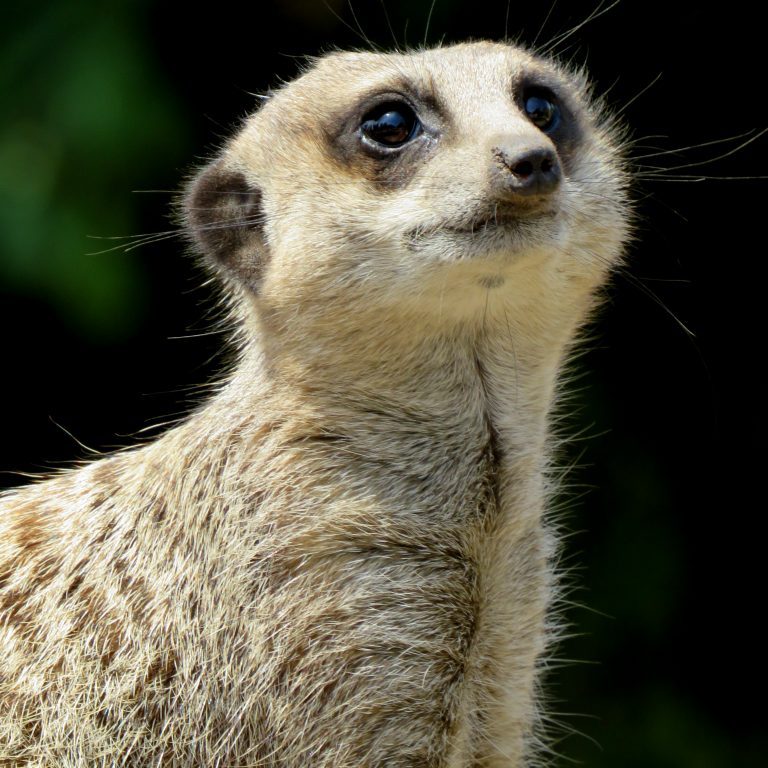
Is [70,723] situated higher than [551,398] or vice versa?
[551,398]

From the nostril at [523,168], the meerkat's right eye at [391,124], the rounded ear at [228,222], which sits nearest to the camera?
the nostril at [523,168]

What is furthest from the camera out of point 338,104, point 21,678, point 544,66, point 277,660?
point 544,66

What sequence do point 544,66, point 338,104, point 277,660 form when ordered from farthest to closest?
point 544,66
point 338,104
point 277,660

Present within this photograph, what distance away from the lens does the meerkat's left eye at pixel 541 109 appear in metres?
2.52

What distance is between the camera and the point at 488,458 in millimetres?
2316

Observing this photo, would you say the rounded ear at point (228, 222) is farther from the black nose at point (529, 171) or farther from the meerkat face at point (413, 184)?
the black nose at point (529, 171)

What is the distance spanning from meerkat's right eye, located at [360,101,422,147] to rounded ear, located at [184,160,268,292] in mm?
348

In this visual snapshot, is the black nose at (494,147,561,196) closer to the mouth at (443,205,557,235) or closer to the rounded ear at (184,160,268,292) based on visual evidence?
the mouth at (443,205,557,235)

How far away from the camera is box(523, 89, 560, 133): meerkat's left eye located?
2.52 m

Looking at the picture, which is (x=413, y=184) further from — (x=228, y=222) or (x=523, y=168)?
(x=228, y=222)

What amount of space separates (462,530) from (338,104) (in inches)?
37.4

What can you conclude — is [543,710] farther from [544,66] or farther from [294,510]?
[544,66]

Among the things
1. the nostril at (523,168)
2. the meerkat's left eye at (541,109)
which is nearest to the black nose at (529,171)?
the nostril at (523,168)

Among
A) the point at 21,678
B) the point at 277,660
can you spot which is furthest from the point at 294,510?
the point at 21,678
